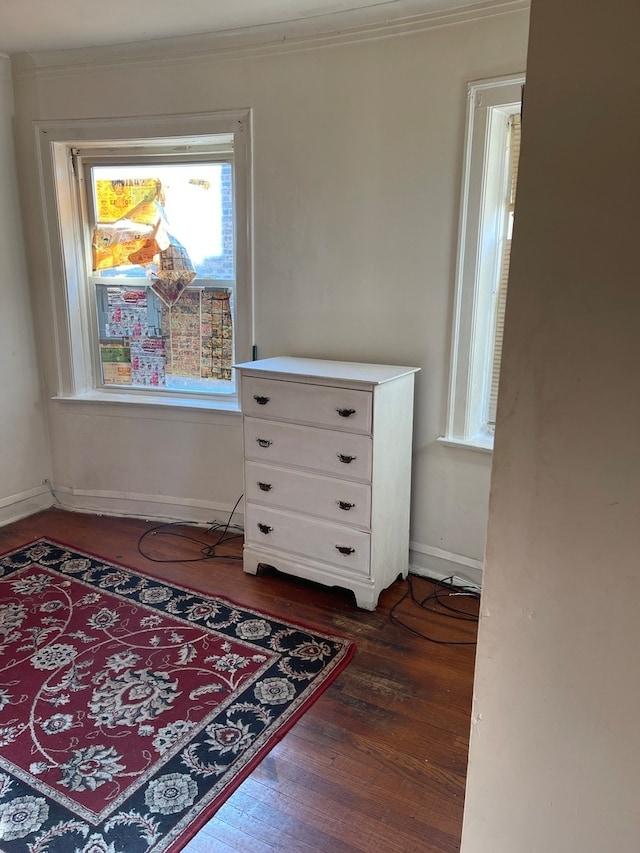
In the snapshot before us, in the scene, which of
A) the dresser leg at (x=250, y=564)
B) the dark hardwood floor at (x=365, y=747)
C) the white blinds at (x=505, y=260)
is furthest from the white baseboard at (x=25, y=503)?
the white blinds at (x=505, y=260)

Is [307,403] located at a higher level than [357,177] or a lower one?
lower

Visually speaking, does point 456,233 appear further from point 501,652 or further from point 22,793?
point 22,793

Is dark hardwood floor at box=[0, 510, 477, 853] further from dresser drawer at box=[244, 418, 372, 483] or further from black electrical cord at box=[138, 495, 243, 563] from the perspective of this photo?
dresser drawer at box=[244, 418, 372, 483]

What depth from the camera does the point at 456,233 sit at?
8.54ft

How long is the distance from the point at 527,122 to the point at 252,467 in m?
2.25

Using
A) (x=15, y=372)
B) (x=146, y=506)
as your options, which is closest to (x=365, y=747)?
(x=146, y=506)

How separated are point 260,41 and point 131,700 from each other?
2.86 m

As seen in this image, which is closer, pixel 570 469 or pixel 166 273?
pixel 570 469

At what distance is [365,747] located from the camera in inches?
73.5

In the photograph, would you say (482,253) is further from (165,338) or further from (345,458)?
(165,338)

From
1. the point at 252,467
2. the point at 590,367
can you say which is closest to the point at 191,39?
the point at 252,467

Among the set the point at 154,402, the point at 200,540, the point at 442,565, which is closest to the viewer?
the point at 442,565

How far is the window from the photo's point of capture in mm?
2451

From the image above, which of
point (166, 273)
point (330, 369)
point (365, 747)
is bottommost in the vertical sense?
point (365, 747)
